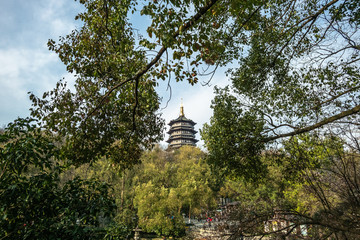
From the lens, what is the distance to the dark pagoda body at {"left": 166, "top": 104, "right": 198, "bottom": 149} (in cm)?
4868

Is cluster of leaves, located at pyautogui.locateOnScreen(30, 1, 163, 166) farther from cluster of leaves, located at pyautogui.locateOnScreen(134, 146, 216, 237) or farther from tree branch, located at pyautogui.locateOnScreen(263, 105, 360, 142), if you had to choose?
cluster of leaves, located at pyautogui.locateOnScreen(134, 146, 216, 237)

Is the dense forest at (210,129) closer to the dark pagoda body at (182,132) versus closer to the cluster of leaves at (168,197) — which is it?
the cluster of leaves at (168,197)

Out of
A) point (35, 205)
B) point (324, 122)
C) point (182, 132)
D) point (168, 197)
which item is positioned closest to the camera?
point (35, 205)

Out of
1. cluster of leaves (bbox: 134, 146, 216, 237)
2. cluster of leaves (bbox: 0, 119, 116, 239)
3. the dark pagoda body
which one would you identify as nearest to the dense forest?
cluster of leaves (bbox: 0, 119, 116, 239)

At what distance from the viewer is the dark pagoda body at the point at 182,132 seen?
4868 centimetres

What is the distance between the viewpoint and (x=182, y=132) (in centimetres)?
4931

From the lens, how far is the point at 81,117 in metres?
4.04

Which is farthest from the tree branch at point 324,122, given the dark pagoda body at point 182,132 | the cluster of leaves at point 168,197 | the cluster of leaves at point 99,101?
the dark pagoda body at point 182,132

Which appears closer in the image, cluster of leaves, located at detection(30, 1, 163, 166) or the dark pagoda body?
cluster of leaves, located at detection(30, 1, 163, 166)

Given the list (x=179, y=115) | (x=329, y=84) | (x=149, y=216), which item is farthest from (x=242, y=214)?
(x=179, y=115)

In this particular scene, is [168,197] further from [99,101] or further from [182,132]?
[182,132]

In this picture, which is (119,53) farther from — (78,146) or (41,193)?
(41,193)

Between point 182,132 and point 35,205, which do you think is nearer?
point 35,205

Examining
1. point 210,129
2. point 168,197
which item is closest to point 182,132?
point 168,197
